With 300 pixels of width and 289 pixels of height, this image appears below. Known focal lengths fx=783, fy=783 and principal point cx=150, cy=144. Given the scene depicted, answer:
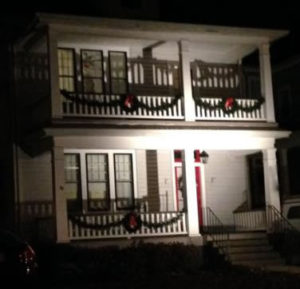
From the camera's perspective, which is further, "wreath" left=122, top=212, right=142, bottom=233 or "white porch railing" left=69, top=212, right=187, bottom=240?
"wreath" left=122, top=212, right=142, bottom=233

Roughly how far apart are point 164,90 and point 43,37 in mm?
4775

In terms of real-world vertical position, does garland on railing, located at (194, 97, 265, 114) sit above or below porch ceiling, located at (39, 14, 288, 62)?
below

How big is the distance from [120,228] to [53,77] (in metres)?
4.63

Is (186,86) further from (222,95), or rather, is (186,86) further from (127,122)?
(222,95)

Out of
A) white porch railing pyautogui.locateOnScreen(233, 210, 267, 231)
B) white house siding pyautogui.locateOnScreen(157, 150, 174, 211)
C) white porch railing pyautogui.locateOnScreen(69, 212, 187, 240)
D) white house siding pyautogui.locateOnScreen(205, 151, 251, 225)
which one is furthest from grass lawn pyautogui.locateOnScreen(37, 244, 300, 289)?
white house siding pyautogui.locateOnScreen(205, 151, 251, 225)

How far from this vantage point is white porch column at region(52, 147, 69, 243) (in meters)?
21.1

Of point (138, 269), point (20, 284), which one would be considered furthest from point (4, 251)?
point (138, 269)

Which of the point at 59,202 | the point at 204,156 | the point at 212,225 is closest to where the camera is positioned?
the point at 59,202

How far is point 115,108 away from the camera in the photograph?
22.5 m

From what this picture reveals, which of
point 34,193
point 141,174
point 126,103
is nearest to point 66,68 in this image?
point 126,103

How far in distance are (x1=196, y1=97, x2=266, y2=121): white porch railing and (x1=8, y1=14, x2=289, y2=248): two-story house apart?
0.03 meters

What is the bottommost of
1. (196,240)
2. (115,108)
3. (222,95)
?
(196,240)

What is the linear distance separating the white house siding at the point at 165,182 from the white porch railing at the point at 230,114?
2.63 metres

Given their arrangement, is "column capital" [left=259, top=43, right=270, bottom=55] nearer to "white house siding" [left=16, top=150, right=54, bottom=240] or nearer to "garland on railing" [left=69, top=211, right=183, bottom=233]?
"garland on railing" [left=69, top=211, right=183, bottom=233]
